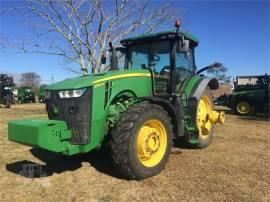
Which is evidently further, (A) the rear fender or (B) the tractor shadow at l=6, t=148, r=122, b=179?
Result: (A) the rear fender

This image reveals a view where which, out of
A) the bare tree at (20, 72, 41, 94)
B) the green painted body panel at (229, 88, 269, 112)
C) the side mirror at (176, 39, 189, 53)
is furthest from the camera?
the bare tree at (20, 72, 41, 94)

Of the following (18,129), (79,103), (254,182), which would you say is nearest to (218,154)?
(254,182)

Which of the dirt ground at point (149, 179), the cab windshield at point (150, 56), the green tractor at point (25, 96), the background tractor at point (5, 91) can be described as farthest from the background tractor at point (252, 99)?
the green tractor at point (25, 96)

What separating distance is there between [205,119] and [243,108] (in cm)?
1014

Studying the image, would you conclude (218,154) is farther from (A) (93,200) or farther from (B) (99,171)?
(A) (93,200)

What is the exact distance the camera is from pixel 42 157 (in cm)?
697

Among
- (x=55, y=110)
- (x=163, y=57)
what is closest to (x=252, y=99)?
(x=163, y=57)

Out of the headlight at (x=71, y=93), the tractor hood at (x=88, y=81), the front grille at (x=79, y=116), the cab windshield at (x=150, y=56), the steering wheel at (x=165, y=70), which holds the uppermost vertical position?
the cab windshield at (x=150, y=56)

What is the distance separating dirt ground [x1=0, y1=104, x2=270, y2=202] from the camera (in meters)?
4.83

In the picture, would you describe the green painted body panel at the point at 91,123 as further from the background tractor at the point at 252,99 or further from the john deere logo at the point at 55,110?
the background tractor at the point at 252,99

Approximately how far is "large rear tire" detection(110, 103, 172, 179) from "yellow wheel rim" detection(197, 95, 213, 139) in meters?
2.00

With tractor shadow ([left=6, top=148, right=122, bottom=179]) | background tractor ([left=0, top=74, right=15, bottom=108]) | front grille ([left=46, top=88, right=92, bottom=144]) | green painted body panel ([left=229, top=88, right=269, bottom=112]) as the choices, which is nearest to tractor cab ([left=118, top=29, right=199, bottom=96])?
tractor shadow ([left=6, top=148, right=122, bottom=179])

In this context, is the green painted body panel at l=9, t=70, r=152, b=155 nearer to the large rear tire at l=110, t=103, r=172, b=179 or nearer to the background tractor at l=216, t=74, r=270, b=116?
the large rear tire at l=110, t=103, r=172, b=179

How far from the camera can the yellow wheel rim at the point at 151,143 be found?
559 centimetres
